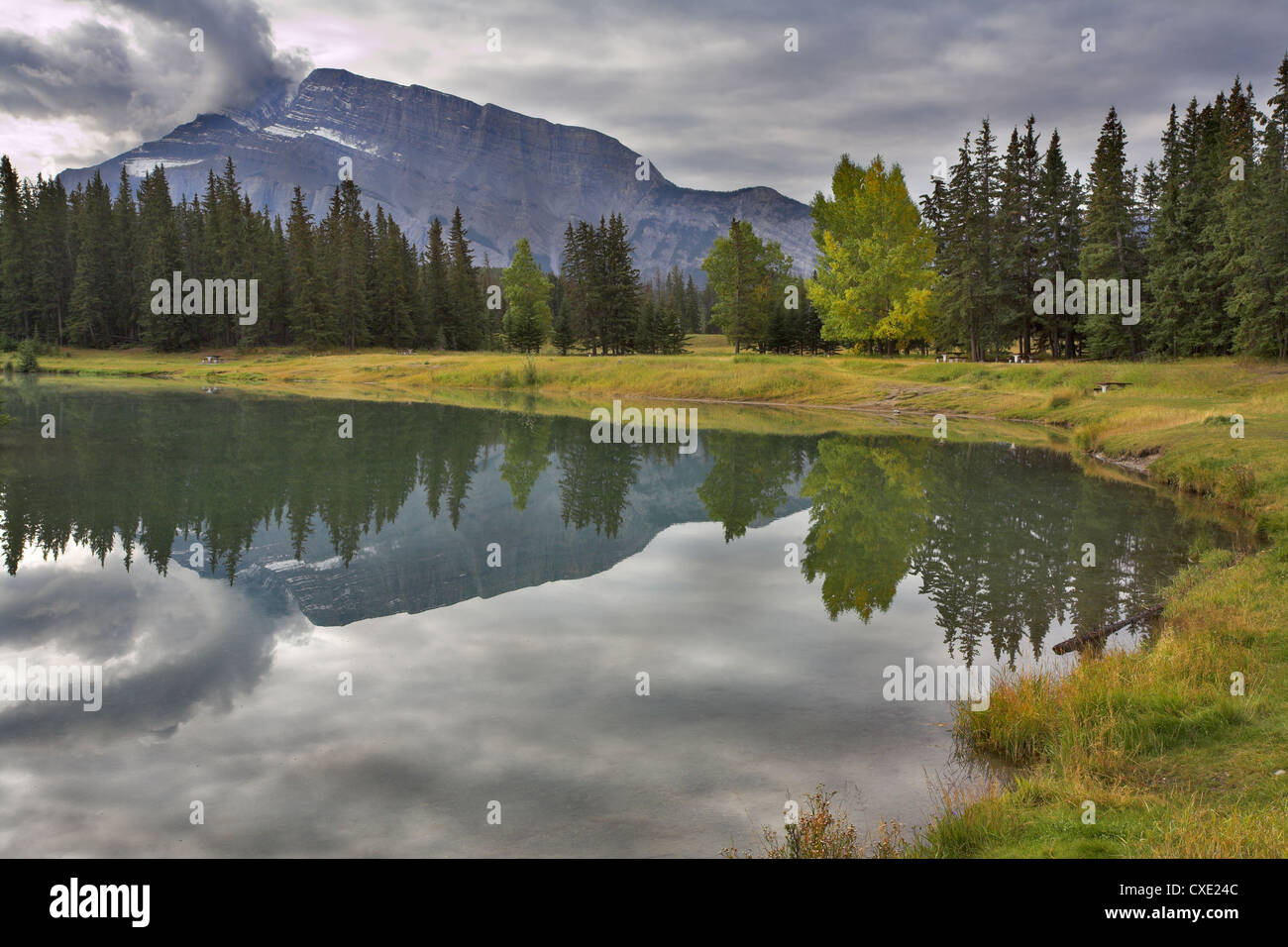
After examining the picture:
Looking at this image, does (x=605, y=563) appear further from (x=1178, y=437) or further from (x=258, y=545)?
(x=1178, y=437)

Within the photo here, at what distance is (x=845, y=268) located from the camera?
71.5 meters

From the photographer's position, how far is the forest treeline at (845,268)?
2261 inches

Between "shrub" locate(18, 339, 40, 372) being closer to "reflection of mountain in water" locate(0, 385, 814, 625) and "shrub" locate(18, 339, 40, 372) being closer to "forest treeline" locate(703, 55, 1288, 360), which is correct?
"reflection of mountain in water" locate(0, 385, 814, 625)

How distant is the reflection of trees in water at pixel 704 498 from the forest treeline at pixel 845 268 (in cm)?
2883

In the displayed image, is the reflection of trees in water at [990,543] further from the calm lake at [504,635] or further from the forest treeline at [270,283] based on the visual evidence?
the forest treeline at [270,283]

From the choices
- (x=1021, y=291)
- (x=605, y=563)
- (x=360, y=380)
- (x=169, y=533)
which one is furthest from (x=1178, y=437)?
(x=360, y=380)

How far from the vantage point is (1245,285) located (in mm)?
50844

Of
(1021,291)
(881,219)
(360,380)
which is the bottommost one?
(360,380)

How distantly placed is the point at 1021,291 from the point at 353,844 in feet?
231

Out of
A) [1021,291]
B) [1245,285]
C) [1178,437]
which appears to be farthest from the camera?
[1021,291]

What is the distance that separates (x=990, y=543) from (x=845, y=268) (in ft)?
177

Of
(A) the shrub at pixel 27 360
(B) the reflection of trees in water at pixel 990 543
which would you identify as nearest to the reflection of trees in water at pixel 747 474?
(B) the reflection of trees in water at pixel 990 543

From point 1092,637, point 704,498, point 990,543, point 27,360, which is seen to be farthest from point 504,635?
point 27,360

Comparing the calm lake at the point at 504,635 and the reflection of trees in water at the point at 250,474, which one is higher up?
the reflection of trees in water at the point at 250,474
